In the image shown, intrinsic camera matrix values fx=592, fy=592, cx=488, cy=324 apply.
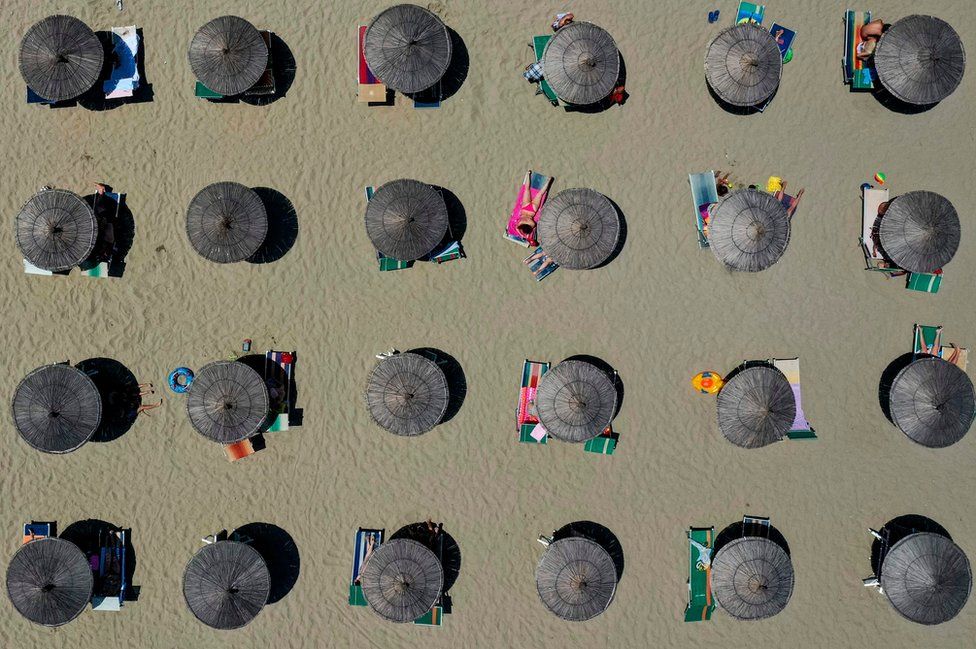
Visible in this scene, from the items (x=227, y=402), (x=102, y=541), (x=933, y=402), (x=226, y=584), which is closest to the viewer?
(x=226, y=584)

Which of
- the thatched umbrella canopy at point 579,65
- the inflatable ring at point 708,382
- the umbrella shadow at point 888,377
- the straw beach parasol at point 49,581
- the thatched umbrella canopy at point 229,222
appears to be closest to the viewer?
the straw beach parasol at point 49,581

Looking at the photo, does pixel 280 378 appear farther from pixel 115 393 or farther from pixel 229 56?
pixel 229 56

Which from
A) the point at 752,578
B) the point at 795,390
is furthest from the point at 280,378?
the point at 795,390

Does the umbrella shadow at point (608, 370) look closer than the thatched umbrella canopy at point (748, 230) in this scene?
No

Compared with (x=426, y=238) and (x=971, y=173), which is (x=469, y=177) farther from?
(x=971, y=173)

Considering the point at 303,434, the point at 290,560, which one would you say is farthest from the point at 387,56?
the point at 290,560

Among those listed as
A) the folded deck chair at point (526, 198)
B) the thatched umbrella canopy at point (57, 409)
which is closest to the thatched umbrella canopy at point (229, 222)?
the thatched umbrella canopy at point (57, 409)

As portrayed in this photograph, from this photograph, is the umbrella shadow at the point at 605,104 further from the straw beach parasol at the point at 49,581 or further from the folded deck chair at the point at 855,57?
the straw beach parasol at the point at 49,581
